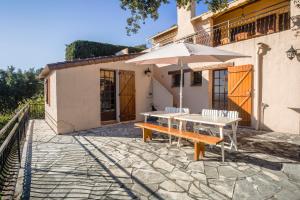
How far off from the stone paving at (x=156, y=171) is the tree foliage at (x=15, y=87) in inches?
535

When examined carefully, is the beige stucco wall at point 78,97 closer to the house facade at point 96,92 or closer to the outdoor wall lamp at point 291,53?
the house facade at point 96,92

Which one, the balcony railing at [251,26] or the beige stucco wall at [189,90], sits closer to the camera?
the balcony railing at [251,26]

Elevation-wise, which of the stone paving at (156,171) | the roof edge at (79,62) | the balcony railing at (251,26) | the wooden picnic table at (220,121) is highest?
the balcony railing at (251,26)

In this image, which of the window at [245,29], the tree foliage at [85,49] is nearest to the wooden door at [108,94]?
the window at [245,29]

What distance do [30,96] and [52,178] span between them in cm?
1745

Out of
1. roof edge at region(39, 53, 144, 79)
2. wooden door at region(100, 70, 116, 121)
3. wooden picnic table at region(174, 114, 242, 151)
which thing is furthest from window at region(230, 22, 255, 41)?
wooden picnic table at region(174, 114, 242, 151)

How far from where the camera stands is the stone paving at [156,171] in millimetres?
3088

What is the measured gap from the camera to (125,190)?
10.4 ft

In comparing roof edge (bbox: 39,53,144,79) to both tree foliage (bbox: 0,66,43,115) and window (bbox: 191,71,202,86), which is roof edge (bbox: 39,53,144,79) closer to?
window (bbox: 191,71,202,86)

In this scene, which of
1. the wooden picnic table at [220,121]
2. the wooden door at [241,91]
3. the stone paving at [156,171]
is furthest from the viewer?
the wooden door at [241,91]

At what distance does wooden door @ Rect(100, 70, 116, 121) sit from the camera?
9352mm

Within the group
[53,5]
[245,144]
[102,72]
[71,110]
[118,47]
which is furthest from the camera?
[118,47]

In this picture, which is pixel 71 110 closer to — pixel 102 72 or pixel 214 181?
pixel 102 72

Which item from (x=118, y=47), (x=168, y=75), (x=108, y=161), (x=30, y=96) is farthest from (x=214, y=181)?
(x=30, y=96)
